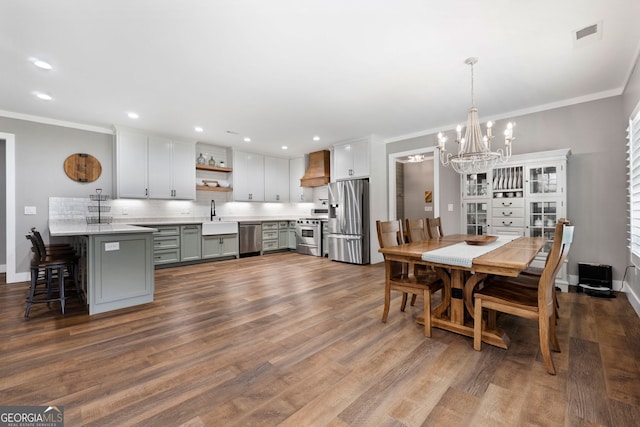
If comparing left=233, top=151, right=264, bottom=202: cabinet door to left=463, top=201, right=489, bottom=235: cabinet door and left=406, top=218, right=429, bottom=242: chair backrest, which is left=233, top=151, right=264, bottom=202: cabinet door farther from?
left=463, top=201, right=489, bottom=235: cabinet door

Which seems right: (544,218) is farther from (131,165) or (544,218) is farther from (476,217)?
(131,165)

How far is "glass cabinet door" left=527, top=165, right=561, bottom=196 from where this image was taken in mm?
3604

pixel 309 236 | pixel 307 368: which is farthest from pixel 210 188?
pixel 307 368

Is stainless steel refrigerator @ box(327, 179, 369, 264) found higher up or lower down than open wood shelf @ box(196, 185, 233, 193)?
lower down

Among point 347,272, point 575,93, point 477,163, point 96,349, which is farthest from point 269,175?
point 575,93

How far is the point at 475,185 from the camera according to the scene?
13.8ft

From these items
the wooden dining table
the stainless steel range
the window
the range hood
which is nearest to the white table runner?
the wooden dining table

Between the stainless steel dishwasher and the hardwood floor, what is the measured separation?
3095 mm

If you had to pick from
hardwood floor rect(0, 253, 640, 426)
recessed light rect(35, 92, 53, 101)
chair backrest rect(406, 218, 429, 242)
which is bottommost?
hardwood floor rect(0, 253, 640, 426)

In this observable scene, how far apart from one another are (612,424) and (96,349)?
10.7ft

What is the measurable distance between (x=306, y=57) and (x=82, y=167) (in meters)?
4.43

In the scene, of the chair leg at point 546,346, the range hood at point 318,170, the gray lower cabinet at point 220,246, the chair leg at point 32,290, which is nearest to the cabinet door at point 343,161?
the range hood at point 318,170

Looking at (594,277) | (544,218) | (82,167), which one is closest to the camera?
(594,277)

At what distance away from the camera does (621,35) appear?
2.36m
